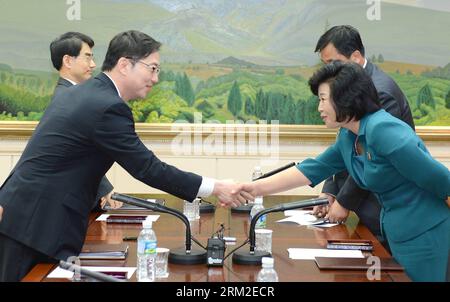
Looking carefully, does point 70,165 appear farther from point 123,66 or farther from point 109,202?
point 109,202

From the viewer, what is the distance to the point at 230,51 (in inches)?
245

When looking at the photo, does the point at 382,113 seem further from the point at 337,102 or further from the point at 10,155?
the point at 10,155

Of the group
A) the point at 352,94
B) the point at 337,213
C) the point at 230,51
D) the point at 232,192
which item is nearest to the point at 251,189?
the point at 232,192

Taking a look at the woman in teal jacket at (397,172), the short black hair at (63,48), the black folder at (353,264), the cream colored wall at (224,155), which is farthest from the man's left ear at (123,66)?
the cream colored wall at (224,155)

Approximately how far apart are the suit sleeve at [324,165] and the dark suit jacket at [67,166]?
41.9 inches

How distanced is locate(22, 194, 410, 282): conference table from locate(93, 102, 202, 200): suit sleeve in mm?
261

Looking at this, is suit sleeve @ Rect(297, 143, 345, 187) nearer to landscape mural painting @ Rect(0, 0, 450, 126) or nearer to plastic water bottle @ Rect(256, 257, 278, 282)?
plastic water bottle @ Rect(256, 257, 278, 282)

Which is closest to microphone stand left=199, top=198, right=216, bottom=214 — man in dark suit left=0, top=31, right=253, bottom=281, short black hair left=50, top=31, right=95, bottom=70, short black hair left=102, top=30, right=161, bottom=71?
man in dark suit left=0, top=31, right=253, bottom=281

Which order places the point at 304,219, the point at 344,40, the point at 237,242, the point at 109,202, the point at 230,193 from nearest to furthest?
the point at 237,242
the point at 230,193
the point at 304,219
the point at 344,40
the point at 109,202

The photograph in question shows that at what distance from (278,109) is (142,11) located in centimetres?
141

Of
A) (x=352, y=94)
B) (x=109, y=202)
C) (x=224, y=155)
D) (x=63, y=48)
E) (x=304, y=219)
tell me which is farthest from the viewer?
(x=224, y=155)

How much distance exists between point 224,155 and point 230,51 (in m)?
0.88

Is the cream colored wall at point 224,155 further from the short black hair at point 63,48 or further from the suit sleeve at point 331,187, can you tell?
the suit sleeve at point 331,187

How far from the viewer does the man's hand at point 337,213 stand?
153 inches
